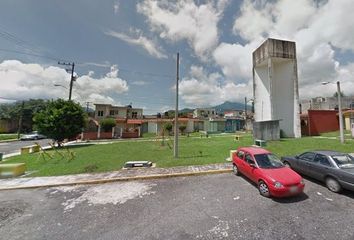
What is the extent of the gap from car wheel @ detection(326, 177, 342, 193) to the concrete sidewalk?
12.9 feet

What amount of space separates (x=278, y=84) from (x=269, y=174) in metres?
26.6

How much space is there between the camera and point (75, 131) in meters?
21.3

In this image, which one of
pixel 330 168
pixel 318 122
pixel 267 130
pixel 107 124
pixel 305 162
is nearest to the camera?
pixel 330 168

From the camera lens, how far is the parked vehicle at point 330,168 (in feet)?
19.2

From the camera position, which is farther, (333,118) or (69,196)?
(333,118)

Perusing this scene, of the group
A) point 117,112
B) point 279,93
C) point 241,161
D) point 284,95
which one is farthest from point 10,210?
point 117,112

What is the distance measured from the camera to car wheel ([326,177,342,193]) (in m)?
6.06

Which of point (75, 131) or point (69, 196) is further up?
point (75, 131)

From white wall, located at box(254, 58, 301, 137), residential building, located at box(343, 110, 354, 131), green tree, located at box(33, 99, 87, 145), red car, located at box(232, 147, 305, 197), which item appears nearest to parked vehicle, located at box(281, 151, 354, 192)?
red car, located at box(232, 147, 305, 197)

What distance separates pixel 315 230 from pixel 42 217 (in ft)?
25.1

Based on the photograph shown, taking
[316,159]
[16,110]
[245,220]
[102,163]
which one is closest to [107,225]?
[245,220]

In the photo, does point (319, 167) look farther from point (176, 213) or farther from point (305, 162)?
point (176, 213)

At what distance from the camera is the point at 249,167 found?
7.02 meters

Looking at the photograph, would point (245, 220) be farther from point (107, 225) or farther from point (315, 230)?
point (107, 225)
